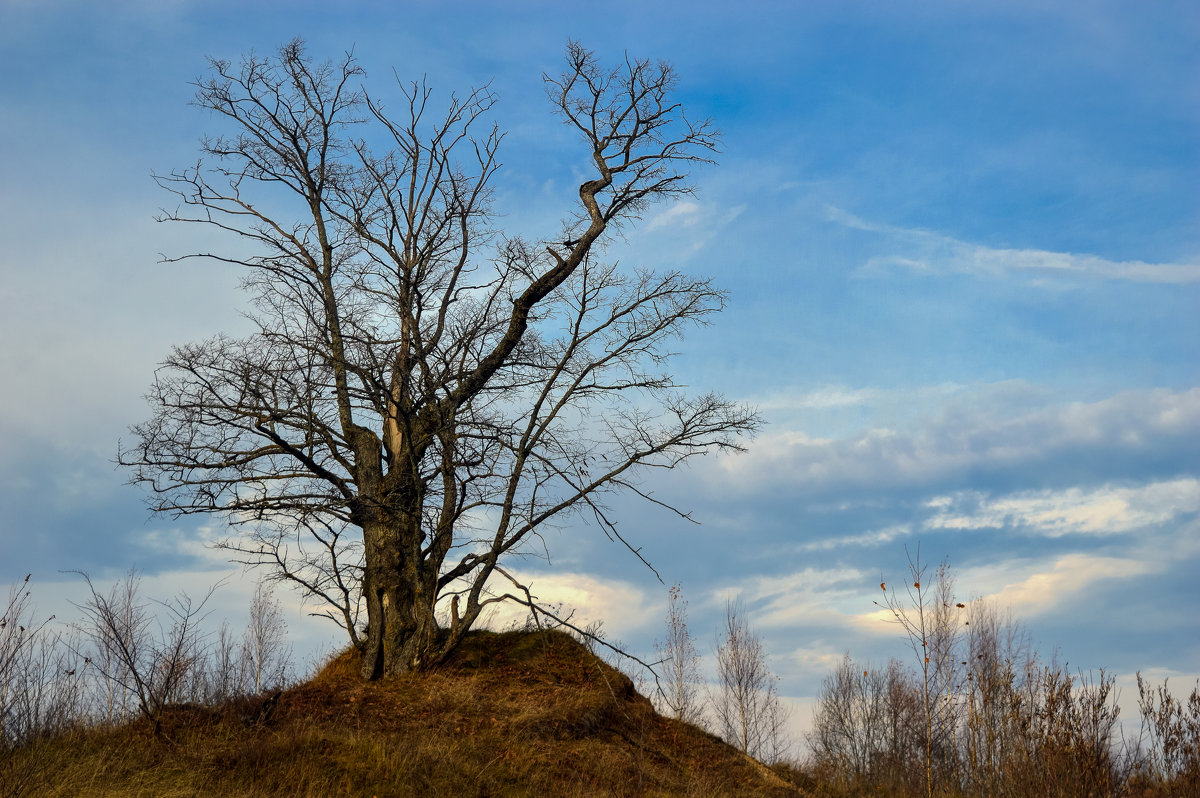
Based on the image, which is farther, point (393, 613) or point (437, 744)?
point (393, 613)

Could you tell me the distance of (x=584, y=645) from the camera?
1659 cm

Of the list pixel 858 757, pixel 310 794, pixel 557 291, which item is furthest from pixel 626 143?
pixel 858 757

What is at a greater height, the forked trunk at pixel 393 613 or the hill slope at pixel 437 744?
the forked trunk at pixel 393 613

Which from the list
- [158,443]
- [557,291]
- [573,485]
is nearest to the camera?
[158,443]

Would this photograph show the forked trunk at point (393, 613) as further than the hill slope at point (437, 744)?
Yes

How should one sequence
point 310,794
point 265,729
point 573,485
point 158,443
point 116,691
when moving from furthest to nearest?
point 573,485 → point 158,443 → point 116,691 → point 265,729 → point 310,794

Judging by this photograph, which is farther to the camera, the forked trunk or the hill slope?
the forked trunk

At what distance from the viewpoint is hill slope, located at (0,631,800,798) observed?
10.9 metres

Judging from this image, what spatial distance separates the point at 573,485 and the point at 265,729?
19.7ft

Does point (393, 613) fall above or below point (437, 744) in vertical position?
above

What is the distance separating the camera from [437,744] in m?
12.4

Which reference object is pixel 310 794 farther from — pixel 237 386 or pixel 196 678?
pixel 237 386

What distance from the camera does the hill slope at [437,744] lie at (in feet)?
35.9

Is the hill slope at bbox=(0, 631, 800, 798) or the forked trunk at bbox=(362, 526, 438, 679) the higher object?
the forked trunk at bbox=(362, 526, 438, 679)
